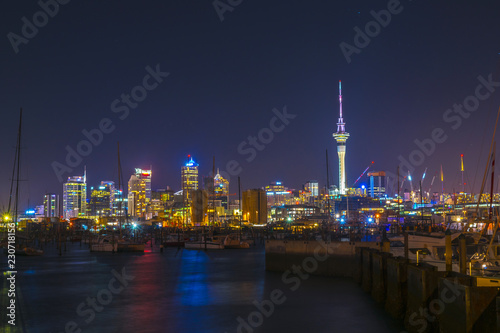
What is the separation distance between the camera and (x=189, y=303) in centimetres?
3438

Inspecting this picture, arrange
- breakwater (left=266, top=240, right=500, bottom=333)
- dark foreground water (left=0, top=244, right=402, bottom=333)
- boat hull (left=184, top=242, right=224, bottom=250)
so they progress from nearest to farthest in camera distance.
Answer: breakwater (left=266, top=240, right=500, bottom=333)
dark foreground water (left=0, top=244, right=402, bottom=333)
boat hull (left=184, top=242, right=224, bottom=250)

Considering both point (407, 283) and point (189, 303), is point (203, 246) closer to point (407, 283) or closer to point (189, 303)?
point (189, 303)

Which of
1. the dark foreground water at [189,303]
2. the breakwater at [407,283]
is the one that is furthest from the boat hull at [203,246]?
the breakwater at [407,283]

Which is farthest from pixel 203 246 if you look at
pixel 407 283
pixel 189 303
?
pixel 407 283

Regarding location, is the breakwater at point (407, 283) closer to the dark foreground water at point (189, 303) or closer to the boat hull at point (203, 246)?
the dark foreground water at point (189, 303)

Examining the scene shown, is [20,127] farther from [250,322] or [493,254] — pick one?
[493,254]

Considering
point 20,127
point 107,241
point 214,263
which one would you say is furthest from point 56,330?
point 107,241

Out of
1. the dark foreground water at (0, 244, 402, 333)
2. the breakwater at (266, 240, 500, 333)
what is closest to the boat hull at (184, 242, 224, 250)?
the dark foreground water at (0, 244, 402, 333)

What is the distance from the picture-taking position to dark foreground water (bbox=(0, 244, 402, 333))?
27.5 metres

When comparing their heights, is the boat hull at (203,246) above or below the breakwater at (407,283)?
below

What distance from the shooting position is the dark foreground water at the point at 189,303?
27.5 m

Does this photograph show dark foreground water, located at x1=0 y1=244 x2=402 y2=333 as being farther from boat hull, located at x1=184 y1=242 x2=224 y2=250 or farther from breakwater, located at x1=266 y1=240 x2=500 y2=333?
boat hull, located at x1=184 y1=242 x2=224 y2=250

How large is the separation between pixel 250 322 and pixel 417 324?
996cm

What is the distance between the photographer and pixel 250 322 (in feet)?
92.4
